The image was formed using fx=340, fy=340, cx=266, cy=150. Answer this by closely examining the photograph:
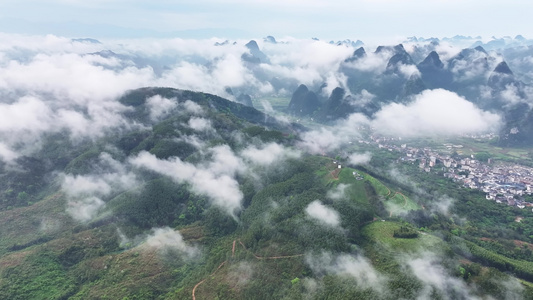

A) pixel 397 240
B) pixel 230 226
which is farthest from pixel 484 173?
pixel 230 226

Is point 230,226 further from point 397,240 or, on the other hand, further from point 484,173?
point 484,173

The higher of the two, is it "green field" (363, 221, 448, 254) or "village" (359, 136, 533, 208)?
"green field" (363, 221, 448, 254)

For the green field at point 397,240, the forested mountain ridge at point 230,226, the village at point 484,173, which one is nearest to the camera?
the forested mountain ridge at point 230,226

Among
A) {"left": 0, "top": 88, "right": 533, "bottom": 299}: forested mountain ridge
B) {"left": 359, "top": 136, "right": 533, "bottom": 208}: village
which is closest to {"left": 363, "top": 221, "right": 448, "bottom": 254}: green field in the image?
{"left": 0, "top": 88, "right": 533, "bottom": 299}: forested mountain ridge

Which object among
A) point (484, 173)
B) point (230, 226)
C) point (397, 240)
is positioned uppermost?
point (397, 240)

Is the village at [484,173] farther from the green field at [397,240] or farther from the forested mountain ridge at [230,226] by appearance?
the green field at [397,240]

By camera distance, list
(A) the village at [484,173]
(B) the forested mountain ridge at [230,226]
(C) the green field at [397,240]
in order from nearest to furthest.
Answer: (B) the forested mountain ridge at [230,226], (C) the green field at [397,240], (A) the village at [484,173]

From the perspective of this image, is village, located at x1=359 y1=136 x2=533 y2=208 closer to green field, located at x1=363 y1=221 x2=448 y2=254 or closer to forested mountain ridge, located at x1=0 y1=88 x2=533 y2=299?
forested mountain ridge, located at x1=0 y1=88 x2=533 y2=299

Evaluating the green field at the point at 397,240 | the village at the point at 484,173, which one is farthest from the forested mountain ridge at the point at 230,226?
the village at the point at 484,173
